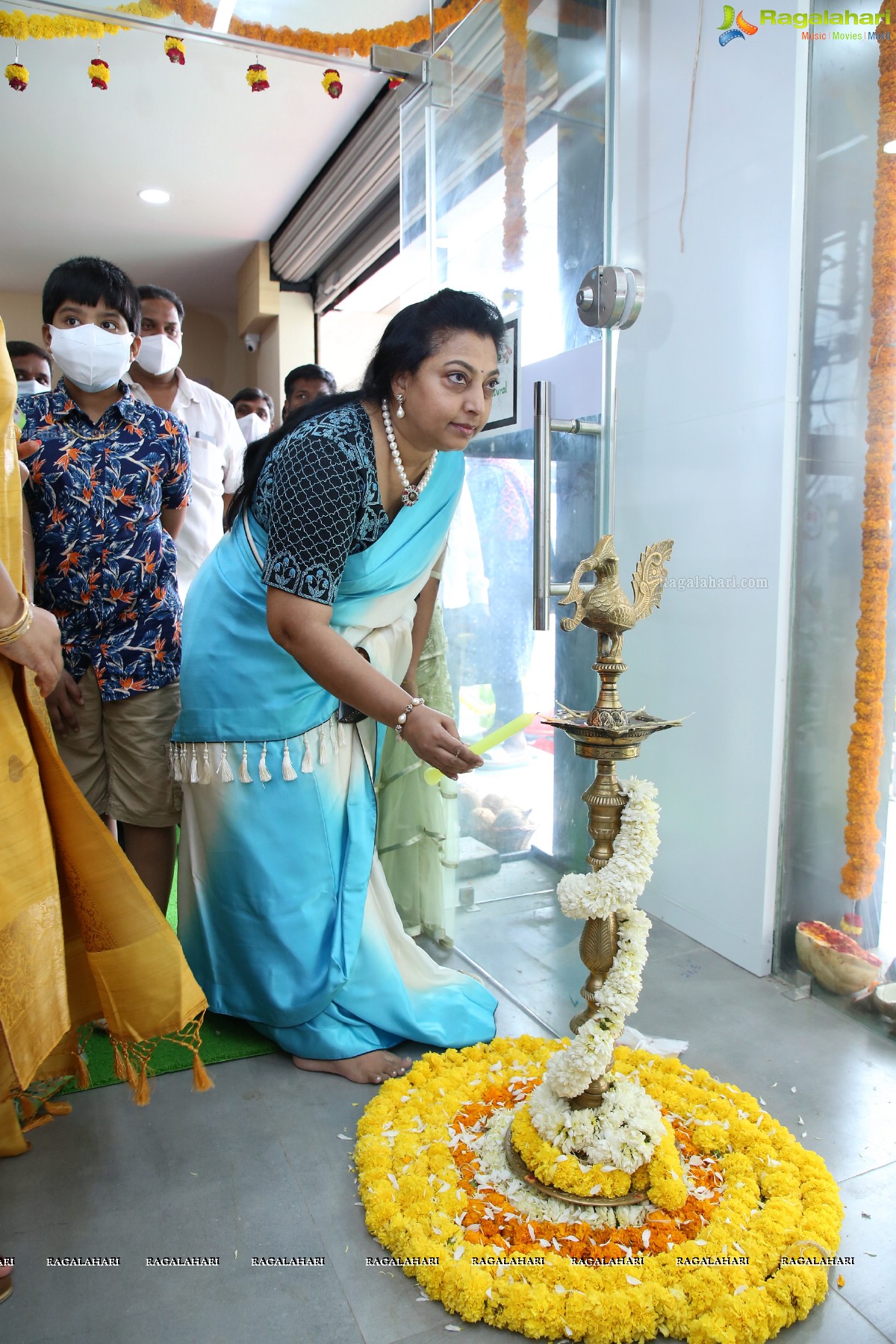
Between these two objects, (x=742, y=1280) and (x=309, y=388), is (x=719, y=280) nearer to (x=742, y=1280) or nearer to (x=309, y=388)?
(x=309, y=388)

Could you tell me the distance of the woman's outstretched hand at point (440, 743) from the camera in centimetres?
133

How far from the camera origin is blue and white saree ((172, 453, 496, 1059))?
1786 millimetres

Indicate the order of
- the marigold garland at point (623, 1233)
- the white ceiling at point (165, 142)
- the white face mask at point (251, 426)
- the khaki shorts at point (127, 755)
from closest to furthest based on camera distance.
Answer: the marigold garland at point (623, 1233) → the khaki shorts at point (127, 755) → the white ceiling at point (165, 142) → the white face mask at point (251, 426)

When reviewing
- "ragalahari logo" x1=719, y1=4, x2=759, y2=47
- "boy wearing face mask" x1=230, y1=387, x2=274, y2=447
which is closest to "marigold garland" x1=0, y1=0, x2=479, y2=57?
"ragalahari logo" x1=719, y1=4, x2=759, y2=47

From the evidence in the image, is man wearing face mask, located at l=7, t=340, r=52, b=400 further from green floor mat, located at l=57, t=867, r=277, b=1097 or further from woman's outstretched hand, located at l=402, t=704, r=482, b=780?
woman's outstretched hand, located at l=402, t=704, r=482, b=780

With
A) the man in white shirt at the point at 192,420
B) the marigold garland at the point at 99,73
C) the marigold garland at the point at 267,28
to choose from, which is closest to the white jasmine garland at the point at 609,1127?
the man in white shirt at the point at 192,420

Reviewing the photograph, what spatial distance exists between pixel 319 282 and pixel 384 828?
4.86m

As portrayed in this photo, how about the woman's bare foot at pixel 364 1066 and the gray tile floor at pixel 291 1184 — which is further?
the woman's bare foot at pixel 364 1066

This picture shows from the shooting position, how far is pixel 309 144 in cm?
471

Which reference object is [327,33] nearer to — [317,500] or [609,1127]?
[317,500]

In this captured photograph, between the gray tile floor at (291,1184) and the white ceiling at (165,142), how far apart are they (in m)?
2.82

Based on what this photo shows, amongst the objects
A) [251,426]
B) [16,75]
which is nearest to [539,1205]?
[16,75]

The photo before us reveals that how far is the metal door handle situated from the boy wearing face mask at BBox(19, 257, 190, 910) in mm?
766

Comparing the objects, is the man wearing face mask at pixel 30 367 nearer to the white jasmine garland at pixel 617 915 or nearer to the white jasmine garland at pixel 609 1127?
the white jasmine garland at pixel 617 915
